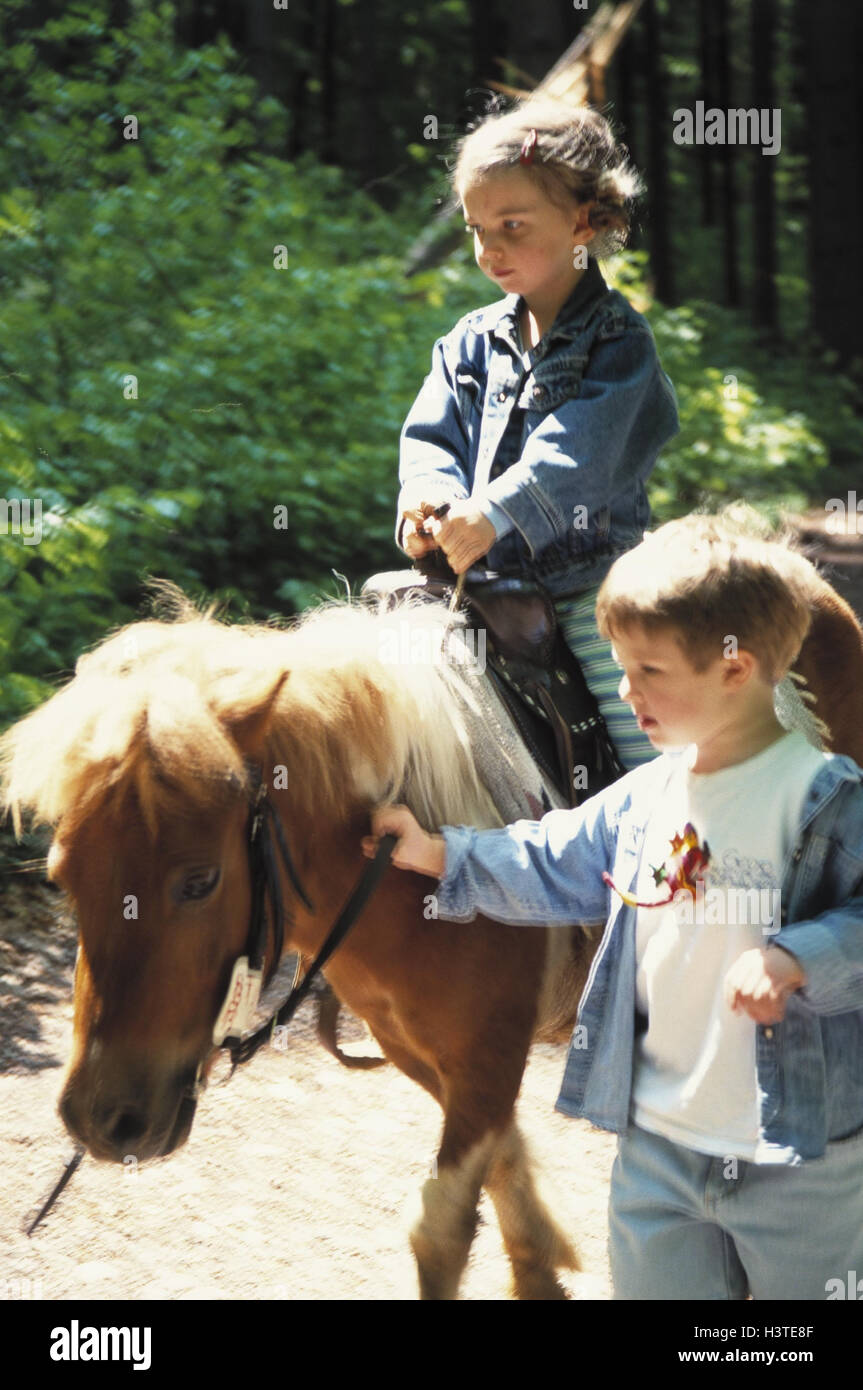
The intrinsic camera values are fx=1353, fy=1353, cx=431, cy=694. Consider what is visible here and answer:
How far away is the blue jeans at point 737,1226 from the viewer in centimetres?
215

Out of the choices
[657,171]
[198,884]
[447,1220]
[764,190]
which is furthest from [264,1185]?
[657,171]

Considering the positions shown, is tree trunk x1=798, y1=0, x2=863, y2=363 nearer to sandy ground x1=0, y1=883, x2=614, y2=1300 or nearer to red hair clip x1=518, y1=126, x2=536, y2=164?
sandy ground x1=0, y1=883, x2=614, y2=1300

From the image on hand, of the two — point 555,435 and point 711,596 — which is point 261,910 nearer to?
point 711,596

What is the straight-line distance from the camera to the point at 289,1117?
4.42 m

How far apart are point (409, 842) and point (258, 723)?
381mm

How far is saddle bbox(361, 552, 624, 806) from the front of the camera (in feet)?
9.55

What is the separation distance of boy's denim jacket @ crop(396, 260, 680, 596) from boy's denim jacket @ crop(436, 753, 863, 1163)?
2.37 feet

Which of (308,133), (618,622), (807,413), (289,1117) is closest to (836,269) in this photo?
(807,413)

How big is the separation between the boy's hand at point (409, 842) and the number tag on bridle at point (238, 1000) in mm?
334

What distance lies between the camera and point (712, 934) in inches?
86.8

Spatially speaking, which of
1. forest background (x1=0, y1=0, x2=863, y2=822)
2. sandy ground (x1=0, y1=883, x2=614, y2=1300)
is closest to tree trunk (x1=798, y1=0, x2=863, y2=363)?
forest background (x1=0, y1=0, x2=863, y2=822)
